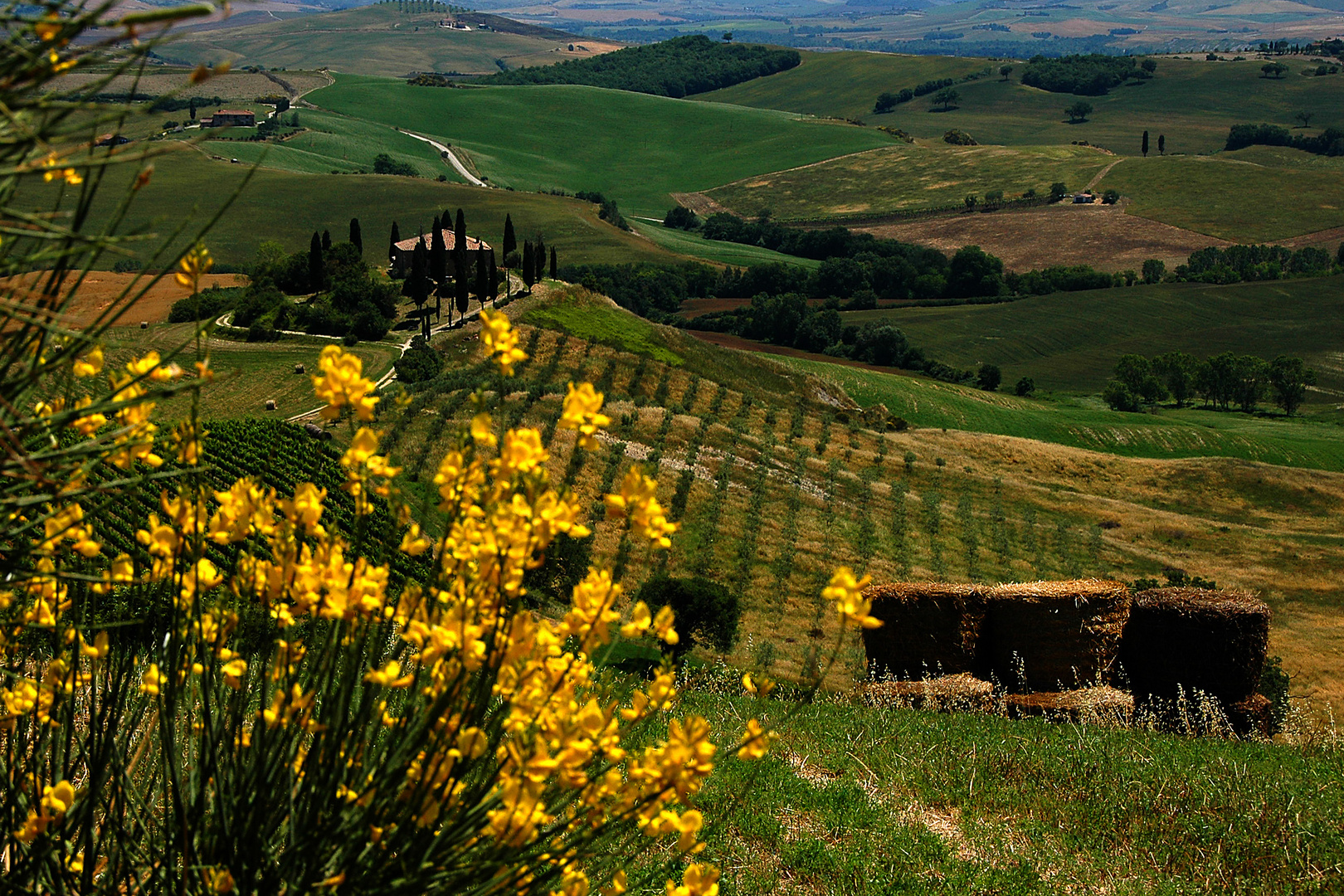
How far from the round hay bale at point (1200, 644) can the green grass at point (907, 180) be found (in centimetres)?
16601

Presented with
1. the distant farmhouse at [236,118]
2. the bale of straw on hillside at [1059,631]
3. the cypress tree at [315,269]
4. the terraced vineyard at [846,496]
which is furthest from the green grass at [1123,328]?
the distant farmhouse at [236,118]

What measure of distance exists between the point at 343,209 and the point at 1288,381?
326 feet

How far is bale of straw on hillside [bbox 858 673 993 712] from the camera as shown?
46.9 ft

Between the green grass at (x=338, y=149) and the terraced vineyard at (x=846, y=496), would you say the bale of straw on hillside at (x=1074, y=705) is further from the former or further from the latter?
the green grass at (x=338, y=149)

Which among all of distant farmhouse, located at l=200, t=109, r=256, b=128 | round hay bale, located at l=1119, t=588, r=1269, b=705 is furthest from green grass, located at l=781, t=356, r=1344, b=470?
distant farmhouse, located at l=200, t=109, r=256, b=128

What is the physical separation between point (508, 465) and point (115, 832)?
2.06m

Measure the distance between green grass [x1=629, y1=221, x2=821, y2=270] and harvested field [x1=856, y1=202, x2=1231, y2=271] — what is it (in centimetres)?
1893

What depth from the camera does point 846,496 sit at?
53594 mm

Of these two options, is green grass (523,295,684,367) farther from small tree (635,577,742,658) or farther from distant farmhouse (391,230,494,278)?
small tree (635,577,742,658)

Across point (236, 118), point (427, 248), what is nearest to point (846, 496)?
point (427, 248)

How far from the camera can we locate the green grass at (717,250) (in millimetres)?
146250

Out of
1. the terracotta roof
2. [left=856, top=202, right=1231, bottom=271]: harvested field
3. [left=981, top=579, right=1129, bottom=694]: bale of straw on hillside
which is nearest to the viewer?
[left=981, top=579, right=1129, bottom=694]: bale of straw on hillside

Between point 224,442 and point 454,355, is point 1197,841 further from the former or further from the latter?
point 454,355

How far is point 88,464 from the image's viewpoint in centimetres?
339
